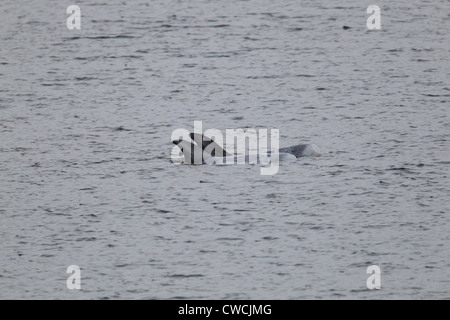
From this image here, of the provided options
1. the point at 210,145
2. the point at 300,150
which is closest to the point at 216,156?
the point at 210,145

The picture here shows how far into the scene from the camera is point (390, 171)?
1381cm

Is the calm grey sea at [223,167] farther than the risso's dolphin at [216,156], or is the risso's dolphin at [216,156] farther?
the risso's dolphin at [216,156]

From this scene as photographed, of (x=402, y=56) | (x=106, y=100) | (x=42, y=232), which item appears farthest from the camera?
(x=402, y=56)

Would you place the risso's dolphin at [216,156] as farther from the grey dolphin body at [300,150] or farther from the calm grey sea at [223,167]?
the calm grey sea at [223,167]

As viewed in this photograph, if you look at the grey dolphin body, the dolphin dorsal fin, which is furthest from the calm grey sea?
the dolphin dorsal fin

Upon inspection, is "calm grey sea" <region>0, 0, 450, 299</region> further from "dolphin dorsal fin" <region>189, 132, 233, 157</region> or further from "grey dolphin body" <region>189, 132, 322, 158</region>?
"dolphin dorsal fin" <region>189, 132, 233, 157</region>

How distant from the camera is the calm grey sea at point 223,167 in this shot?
1032cm

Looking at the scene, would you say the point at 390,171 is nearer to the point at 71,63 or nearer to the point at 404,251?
the point at 404,251

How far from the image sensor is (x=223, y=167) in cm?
1411

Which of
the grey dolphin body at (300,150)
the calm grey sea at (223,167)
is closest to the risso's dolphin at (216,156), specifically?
the grey dolphin body at (300,150)

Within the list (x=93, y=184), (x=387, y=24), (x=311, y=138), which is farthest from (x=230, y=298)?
(x=387, y=24)

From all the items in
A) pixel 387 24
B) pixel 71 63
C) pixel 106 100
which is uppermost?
pixel 387 24

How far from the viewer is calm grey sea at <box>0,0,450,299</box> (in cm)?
1032
